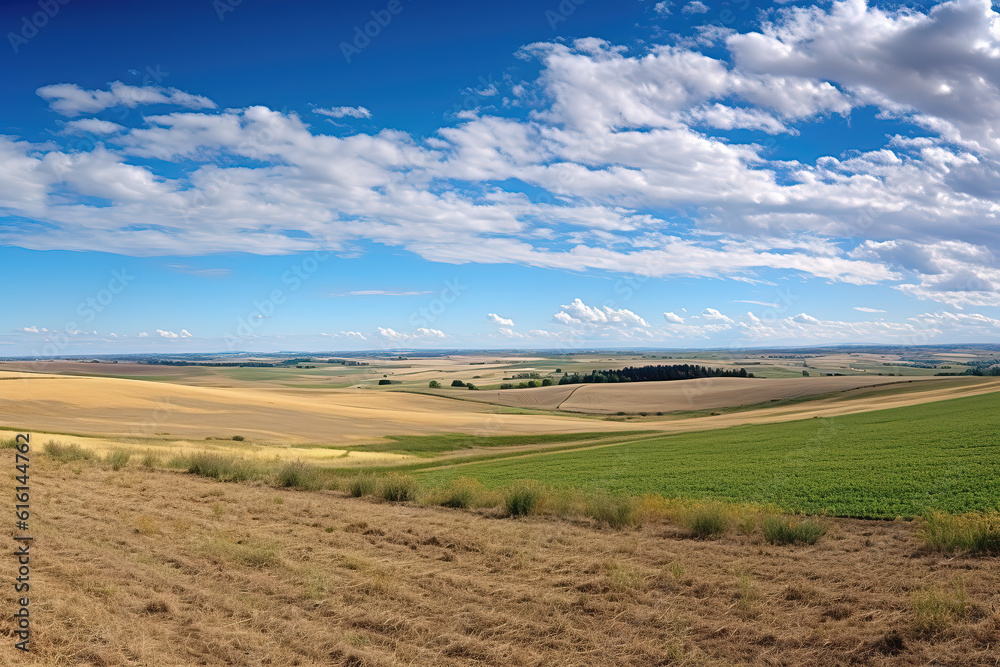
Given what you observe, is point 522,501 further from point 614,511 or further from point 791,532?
point 791,532

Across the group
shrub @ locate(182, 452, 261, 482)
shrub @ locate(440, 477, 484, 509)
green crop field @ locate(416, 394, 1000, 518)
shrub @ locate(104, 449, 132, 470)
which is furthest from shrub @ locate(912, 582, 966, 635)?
shrub @ locate(104, 449, 132, 470)

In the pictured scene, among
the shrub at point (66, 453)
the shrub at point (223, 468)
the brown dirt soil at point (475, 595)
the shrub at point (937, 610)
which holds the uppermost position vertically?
the shrub at point (937, 610)

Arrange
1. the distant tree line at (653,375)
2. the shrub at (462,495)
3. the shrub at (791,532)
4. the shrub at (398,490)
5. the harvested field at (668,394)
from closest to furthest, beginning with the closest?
the shrub at (791,532) → the shrub at (462,495) → the shrub at (398,490) → the harvested field at (668,394) → the distant tree line at (653,375)

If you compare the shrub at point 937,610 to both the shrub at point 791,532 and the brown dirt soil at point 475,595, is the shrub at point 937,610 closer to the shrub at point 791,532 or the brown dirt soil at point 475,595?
the brown dirt soil at point 475,595

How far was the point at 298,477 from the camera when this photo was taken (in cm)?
2239

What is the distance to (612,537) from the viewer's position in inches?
541

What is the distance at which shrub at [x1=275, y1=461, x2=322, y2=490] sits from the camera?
2208 centimetres

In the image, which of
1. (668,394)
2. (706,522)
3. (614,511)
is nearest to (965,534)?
(706,522)

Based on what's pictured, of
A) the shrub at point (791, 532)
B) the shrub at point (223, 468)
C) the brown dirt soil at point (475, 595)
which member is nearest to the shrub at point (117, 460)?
the shrub at point (223, 468)

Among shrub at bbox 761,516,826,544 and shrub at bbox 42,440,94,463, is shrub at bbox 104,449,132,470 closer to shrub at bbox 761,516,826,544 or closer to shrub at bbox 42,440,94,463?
shrub at bbox 42,440,94,463

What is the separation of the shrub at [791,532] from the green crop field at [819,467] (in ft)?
12.1

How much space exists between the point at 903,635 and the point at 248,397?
7535cm

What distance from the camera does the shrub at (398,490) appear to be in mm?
19625

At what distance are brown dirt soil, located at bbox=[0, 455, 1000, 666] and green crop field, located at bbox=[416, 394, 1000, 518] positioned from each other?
3632 mm
